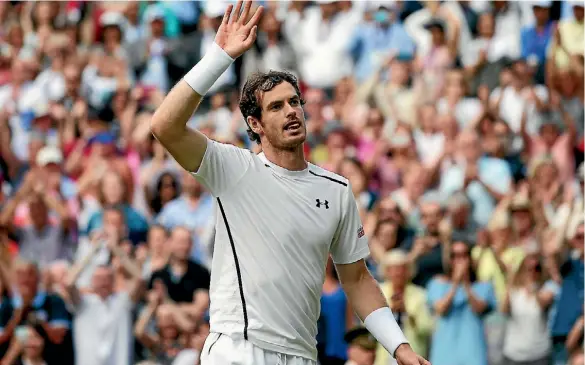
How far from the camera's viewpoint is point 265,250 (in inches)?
258

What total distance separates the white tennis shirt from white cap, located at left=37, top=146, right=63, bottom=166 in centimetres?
770

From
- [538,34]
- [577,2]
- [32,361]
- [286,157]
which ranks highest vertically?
[577,2]

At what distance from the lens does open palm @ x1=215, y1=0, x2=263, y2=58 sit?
20.9ft

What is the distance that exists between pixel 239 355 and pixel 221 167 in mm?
835

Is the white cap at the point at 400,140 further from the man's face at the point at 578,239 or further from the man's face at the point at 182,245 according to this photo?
the man's face at the point at 182,245

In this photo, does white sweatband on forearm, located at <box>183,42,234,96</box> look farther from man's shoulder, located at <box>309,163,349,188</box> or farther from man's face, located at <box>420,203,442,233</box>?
man's face, located at <box>420,203,442,233</box>

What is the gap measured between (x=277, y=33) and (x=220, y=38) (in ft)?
31.7

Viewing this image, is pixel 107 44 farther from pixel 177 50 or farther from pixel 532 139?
pixel 532 139

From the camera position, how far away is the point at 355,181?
13125 millimetres

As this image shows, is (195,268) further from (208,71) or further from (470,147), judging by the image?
(208,71)

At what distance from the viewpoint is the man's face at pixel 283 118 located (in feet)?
21.6

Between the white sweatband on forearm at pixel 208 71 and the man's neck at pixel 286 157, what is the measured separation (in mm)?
547

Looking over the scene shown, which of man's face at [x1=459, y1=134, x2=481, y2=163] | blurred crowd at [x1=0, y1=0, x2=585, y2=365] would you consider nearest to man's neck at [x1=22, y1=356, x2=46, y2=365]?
blurred crowd at [x1=0, y1=0, x2=585, y2=365]

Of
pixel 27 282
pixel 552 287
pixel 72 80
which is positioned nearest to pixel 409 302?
pixel 552 287
